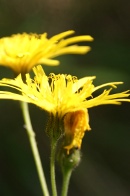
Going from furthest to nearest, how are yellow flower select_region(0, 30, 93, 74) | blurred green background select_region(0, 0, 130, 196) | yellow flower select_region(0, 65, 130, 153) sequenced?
blurred green background select_region(0, 0, 130, 196) → yellow flower select_region(0, 30, 93, 74) → yellow flower select_region(0, 65, 130, 153)

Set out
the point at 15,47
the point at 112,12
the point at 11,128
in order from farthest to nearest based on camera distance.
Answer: the point at 112,12, the point at 11,128, the point at 15,47

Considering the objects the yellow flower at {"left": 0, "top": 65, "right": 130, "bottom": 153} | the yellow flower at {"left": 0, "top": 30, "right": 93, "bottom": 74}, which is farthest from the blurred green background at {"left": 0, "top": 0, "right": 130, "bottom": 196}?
the yellow flower at {"left": 0, "top": 65, "right": 130, "bottom": 153}

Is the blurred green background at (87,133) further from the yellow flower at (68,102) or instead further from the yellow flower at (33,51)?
the yellow flower at (68,102)

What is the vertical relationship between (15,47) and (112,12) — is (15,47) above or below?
below

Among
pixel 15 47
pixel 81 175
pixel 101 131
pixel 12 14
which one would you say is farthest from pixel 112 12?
pixel 15 47

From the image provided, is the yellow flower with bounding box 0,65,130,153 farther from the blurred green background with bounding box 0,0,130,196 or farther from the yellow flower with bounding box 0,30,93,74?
the blurred green background with bounding box 0,0,130,196

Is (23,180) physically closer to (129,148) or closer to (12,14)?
(129,148)

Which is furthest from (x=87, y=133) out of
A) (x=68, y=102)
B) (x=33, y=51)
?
(x=68, y=102)
